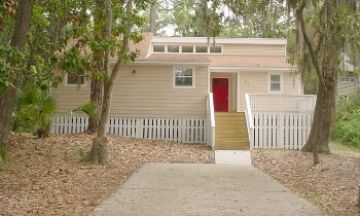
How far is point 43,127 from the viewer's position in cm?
1467

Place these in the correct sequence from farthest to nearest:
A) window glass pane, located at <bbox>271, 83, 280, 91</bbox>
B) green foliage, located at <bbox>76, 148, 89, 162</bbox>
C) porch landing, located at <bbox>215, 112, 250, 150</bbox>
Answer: window glass pane, located at <bbox>271, 83, 280, 91</bbox>
porch landing, located at <bbox>215, 112, 250, 150</bbox>
green foliage, located at <bbox>76, 148, 89, 162</bbox>

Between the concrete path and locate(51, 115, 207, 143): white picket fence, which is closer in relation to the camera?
the concrete path

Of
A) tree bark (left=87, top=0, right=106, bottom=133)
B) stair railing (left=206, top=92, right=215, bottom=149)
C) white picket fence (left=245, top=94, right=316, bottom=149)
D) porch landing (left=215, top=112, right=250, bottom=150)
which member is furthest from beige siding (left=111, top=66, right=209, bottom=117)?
white picket fence (left=245, top=94, right=316, bottom=149)

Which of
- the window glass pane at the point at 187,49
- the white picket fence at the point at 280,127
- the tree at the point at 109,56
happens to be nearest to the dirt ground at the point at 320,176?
the white picket fence at the point at 280,127

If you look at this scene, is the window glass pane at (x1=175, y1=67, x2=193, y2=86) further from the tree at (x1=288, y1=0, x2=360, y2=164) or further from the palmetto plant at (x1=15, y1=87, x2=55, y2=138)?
the palmetto plant at (x1=15, y1=87, x2=55, y2=138)

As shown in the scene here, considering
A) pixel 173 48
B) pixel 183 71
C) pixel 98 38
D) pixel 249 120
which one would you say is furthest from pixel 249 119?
pixel 173 48

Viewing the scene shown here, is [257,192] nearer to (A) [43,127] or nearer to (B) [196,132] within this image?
(A) [43,127]

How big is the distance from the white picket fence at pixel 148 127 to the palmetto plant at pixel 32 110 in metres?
5.14

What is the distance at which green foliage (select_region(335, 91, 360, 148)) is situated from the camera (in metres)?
21.4

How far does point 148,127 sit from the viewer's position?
19.3 m

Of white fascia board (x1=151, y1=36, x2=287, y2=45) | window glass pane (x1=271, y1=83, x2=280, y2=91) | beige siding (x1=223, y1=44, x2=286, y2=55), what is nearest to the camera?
window glass pane (x1=271, y1=83, x2=280, y2=91)

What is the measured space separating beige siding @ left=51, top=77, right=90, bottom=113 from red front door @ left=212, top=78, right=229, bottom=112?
7.38 meters

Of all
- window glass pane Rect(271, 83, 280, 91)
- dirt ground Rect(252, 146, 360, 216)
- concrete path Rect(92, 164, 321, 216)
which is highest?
window glass pane Rect(271, 83, 280, 91)

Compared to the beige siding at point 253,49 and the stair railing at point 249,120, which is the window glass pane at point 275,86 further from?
the stair railing at point 249,120
